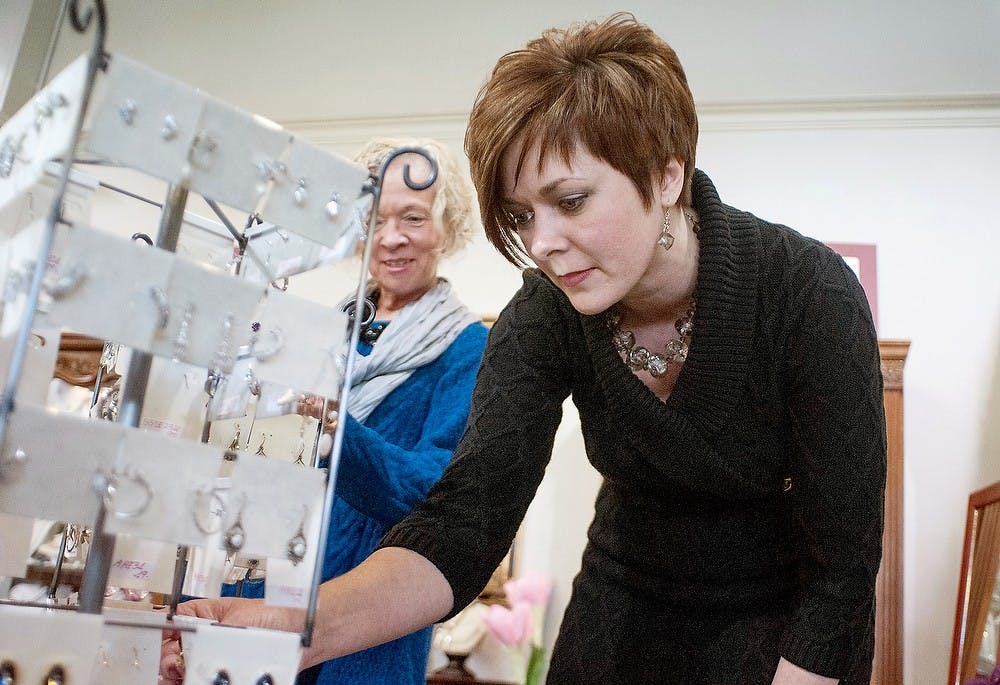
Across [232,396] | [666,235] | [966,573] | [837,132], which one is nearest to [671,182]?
[666,235]

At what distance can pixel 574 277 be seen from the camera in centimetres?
102

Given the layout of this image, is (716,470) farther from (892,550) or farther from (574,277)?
(892,550)

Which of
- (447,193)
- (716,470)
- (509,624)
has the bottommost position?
(509,624)

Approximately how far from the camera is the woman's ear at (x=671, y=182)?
1059 mm

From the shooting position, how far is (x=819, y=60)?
3041 mm

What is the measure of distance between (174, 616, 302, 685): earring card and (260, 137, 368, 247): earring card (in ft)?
0.87

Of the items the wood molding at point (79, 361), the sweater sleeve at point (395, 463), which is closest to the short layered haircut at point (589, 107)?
the sweater sleeve at point (395, 463)

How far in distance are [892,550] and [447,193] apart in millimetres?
1893

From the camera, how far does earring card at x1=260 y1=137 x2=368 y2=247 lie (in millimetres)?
606

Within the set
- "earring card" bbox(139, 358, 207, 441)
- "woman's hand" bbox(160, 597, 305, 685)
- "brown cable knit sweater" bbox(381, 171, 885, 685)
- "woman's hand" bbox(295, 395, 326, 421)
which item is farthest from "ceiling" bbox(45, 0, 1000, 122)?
"woman's hand" bbox(160, 597, 305, 685)

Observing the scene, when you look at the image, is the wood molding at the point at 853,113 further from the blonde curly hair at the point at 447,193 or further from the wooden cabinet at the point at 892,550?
the blonde curly hair at the point at 447,193

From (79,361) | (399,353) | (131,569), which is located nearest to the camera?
(131,569)

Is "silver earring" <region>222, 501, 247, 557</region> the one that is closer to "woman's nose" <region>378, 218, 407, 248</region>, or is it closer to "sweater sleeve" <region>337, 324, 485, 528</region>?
"sweater sleeve" <region>337, 324, 485, 528</region>

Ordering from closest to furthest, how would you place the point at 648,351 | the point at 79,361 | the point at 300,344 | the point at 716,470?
the point at 300,344 < the point at 716,470 < the point at 648,351 < the point at 79,361
